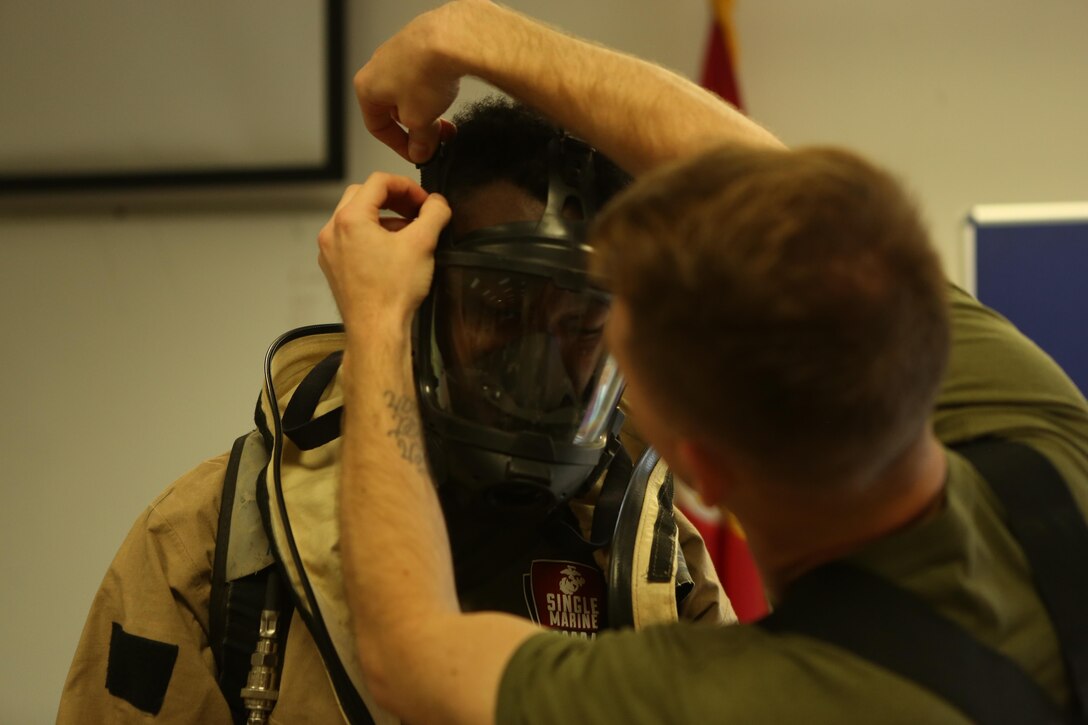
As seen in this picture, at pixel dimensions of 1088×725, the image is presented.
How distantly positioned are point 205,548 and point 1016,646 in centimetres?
76

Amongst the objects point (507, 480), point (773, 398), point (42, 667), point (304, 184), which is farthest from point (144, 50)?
point (773, 398)

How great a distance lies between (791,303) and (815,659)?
24 cm

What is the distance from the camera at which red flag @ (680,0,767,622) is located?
2.20 meters

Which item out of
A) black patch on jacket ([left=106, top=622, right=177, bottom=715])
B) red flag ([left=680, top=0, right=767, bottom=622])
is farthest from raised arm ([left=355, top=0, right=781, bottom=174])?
red flag ([left=680, top=0, right=767, bottom=622])

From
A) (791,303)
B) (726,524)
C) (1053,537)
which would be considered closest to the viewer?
(791,303)

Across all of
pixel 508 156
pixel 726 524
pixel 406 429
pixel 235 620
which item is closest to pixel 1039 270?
pixel 726 524

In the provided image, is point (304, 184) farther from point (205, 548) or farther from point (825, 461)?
point (825, 461)

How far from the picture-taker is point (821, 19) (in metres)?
2.22

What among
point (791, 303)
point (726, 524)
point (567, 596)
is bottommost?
point (726, 524)

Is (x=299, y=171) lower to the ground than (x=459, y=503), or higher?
higher

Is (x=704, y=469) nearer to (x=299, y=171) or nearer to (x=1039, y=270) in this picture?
(x=299, y=171)

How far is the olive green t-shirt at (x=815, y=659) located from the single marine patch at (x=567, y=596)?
1.24ft

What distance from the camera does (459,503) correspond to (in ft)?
3.65

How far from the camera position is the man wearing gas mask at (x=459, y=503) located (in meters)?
1.00
